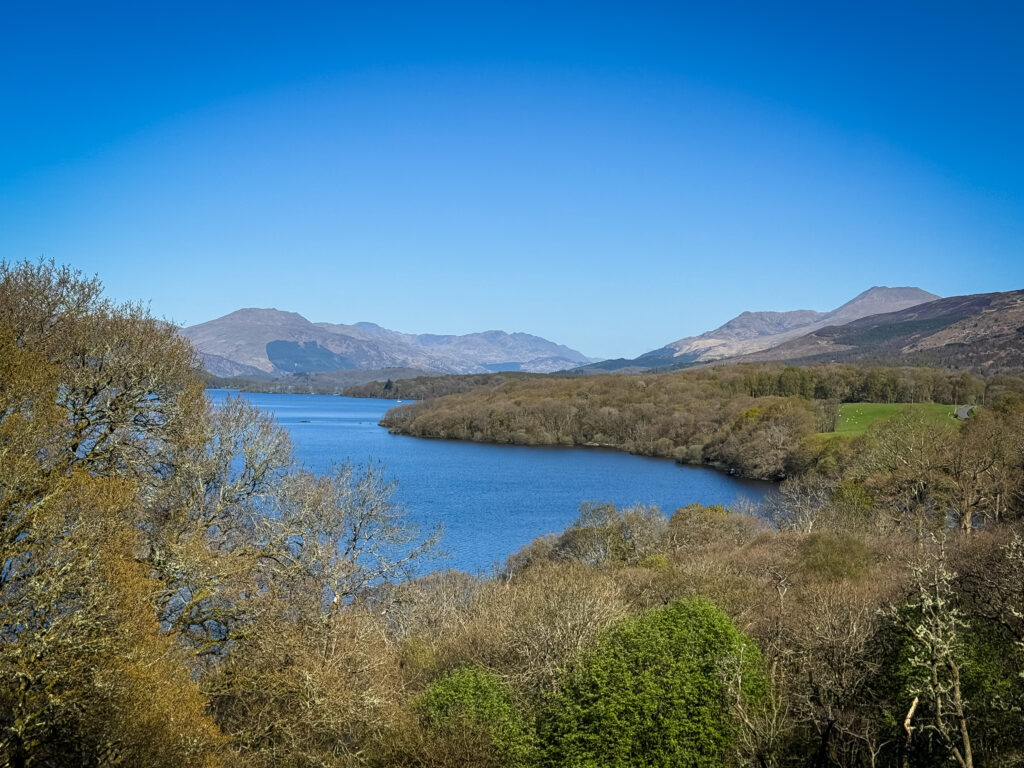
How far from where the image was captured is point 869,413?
90.9 m

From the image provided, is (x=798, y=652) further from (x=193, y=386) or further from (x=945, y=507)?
(x=945, y=507)

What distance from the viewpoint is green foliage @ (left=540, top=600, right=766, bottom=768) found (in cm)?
1323

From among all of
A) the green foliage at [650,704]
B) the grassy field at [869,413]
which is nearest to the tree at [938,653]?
the green foliage at [650,704]

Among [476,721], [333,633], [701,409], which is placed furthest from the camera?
[701,409]

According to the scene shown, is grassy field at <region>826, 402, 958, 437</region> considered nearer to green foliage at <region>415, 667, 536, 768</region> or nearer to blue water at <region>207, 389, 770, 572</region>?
blue water at <region>207, 389, 770, 572</region>

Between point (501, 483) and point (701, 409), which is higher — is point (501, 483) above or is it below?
below

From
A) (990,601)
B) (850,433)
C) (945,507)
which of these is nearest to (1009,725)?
(990,601)

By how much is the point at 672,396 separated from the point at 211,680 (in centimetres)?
11349

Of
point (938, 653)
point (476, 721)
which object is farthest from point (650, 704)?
point (938, 653)

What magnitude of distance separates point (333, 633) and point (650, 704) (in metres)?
6.58

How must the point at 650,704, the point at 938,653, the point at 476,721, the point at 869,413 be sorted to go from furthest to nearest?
1. the point at 869,413
2. the point at 650,704
3. the point at 476,721
4. the point at 938,653

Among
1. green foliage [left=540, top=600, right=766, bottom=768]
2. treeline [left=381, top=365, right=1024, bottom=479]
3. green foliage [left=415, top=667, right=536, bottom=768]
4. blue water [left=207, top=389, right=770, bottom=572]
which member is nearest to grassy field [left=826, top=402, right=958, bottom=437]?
treeline [left=381, top=365, right=1024, bottom=479]

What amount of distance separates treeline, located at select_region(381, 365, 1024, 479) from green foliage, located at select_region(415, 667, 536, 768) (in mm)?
62641

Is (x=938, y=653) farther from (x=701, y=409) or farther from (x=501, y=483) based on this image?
(x=701, y=409)
